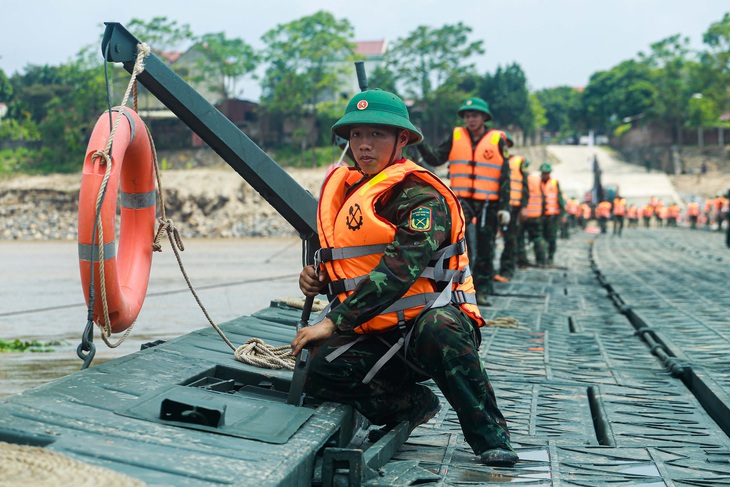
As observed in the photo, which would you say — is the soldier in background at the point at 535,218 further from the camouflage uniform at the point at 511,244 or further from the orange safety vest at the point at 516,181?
the orange safety vest at the point at 516,181

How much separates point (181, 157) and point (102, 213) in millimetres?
60453

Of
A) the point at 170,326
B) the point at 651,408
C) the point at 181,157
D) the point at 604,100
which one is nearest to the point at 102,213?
the point at 651,408

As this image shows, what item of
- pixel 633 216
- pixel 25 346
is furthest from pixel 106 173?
pixel 633 216

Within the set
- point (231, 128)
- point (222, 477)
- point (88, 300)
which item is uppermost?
point (231, 128)

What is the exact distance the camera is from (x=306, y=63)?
6009cm

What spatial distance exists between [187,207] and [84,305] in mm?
42998

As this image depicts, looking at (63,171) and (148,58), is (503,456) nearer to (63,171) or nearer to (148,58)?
(148,58)

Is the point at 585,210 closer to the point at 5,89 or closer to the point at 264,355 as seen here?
the point at 264,355

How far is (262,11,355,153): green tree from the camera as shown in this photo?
5919 centimetres

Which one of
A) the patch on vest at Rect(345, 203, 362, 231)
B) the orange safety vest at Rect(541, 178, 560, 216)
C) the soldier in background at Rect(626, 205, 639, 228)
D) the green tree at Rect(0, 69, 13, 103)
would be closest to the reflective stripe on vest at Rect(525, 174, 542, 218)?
→ the orange safety vest at Rect(541, 178, 560, 216)

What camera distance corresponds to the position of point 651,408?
18.1 ft

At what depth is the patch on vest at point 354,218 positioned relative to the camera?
4195 millimetres

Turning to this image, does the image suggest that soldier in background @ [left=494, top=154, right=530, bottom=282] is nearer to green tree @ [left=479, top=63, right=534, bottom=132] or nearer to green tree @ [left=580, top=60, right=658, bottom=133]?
green tree @ [left=479, top=63, right=534, bottom=132]

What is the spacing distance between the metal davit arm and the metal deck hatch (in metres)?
1.27
